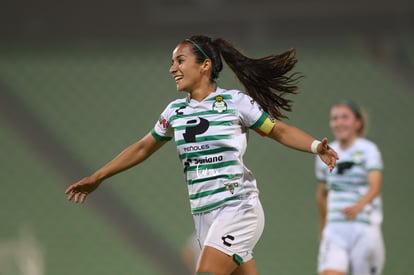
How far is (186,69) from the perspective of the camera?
4.60 meters

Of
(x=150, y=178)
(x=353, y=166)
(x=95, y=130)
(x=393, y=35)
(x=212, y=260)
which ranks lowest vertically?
(x=212, y=260)

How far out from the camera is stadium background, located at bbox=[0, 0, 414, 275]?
10172 mm

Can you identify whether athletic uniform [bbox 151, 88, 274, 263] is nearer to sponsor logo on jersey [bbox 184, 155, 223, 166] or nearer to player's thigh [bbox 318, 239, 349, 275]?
sponsor logo on jersey [bbox 184, 155, 223, 166]

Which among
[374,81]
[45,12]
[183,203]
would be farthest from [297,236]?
[45,12]

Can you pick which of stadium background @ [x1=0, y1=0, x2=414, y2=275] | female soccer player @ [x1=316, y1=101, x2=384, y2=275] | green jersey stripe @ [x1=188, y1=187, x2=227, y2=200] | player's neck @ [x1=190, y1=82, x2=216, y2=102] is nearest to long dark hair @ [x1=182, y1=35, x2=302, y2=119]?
player's neck @ [x1=190, y1=82, x2=216, y2=102]

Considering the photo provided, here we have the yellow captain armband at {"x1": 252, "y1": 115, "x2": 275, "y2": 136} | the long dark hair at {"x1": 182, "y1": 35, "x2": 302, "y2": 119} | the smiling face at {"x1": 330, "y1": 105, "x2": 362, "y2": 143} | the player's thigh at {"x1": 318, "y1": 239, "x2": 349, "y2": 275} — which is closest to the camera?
the yellow captain armband at {"x1": 252, "y1": 115, "x2": 275, "y2": 136}

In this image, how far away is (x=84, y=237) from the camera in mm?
10203

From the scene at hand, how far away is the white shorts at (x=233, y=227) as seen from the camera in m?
4.30

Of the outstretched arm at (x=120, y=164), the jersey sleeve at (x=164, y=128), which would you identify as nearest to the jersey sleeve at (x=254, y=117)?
the jersey sleeve at (x=164, y=128)

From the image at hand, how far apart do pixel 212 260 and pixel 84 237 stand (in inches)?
245

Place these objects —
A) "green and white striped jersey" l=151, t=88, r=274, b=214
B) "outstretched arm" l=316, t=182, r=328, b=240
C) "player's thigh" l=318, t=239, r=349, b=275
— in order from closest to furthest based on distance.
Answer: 1. "green and white striped jersey" l=151, t=88, r=274, b=214
2. "player's thigh" l=318, t=239, r=349, b=275
3. "outstretched arm" l=316, t=182, r=328, b=240

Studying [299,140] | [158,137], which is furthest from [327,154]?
[158,137]

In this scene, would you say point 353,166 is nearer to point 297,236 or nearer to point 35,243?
point 297,236

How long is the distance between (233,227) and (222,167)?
0.33 metres
